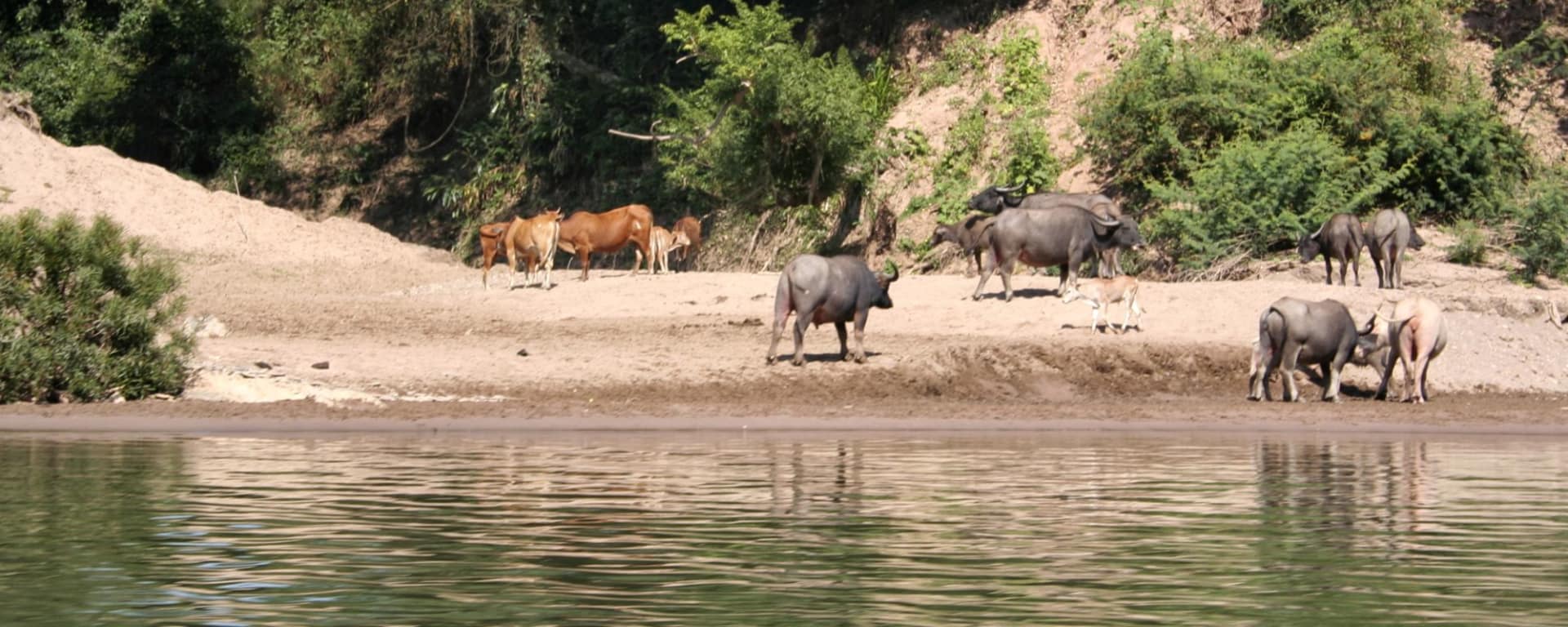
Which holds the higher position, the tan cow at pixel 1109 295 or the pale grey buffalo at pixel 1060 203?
the pale grey buffalo at pixel 1060 203

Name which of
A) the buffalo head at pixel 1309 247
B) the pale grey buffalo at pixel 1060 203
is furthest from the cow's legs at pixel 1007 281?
the buffalo head at pixel 1309 247

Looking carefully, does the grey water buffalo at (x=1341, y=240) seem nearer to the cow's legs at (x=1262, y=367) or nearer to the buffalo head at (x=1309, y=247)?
the buffalo head at (x=1309, y=247)

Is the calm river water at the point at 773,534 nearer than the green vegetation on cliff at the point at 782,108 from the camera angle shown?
Yes

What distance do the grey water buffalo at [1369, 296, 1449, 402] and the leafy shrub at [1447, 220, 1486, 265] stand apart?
301 inches

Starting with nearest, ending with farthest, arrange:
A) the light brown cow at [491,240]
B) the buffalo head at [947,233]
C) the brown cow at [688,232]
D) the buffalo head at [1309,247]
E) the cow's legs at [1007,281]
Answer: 1. the cow's legs at [1007,281]
2. the buffalo head at [1309,247]
3. the buffalo head at [947,233]
4. the light brown cow at [491,240]
5. the brown cow at [688,232]

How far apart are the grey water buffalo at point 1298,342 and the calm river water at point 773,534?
8.96 ft

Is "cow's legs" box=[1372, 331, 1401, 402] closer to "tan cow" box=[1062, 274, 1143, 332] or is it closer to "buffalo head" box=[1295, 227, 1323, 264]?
"tan cow" box=[1062, 274, 1143, 332]

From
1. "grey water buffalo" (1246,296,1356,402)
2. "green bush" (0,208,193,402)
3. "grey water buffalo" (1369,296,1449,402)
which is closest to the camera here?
"green bush" (0,208,193,402)

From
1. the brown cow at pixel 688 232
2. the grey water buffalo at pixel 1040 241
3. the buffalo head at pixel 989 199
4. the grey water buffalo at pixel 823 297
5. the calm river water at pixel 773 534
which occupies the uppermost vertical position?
the buffalo head at pixel 989 199

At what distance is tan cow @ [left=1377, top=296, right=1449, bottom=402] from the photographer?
18.1 m

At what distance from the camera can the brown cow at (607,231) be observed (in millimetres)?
26594

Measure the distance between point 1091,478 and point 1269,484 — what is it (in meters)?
1.13

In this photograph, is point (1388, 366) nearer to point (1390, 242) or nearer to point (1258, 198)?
point (1390, 242)

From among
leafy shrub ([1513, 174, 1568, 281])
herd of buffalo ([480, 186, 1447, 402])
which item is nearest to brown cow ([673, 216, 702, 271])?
herd of buffalo ([480, 186, 1447, 402])
